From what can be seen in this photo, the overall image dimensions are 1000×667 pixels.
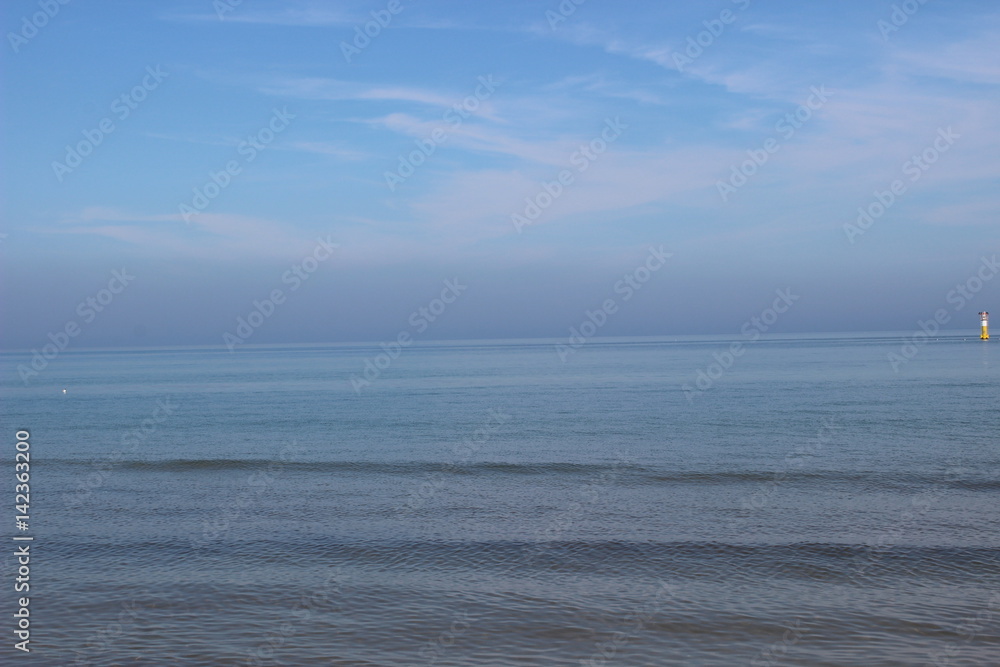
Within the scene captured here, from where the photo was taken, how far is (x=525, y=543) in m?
19.1

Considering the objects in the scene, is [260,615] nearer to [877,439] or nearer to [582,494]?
[582,494]

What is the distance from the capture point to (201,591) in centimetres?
1581

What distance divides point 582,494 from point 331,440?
17.2 meters

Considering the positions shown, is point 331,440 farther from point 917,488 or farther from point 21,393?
point 21,393

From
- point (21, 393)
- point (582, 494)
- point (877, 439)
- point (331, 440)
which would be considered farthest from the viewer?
point (21, 393)

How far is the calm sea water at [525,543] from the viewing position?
43.2 ft

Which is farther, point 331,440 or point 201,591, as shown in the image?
point 331,440

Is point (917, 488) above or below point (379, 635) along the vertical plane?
above

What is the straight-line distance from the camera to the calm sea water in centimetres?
1317

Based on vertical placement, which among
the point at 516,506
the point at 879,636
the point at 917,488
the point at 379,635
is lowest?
the point at 379,635

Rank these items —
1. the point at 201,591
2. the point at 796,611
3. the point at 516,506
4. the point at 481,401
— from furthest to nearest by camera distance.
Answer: the point at 481,401
the point at 516,506
the point at 201,591
the point at 796,611

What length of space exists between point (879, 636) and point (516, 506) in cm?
1173

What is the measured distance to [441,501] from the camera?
24156 millimetres

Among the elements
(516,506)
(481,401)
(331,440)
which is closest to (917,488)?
(516,506)
